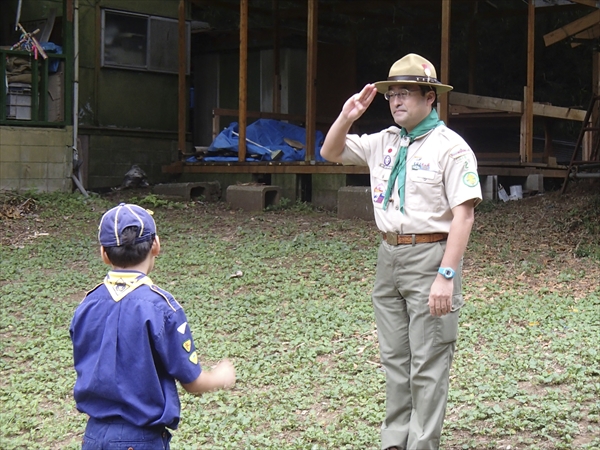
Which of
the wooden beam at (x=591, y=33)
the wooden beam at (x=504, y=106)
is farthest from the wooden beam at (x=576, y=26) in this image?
the wooden beam at (x=504, y=106)

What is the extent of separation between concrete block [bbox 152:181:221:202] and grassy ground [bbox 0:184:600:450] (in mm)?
1985

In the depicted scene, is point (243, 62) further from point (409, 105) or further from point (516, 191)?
point (409, 105)

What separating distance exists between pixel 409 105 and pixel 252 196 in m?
8.72

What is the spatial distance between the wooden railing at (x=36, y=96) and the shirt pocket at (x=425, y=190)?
409 inches

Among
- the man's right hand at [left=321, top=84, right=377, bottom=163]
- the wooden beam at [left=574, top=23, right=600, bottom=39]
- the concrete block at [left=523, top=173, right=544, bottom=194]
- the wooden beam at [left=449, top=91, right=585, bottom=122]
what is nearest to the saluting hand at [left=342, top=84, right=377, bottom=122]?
the man's right hand at [left=321, top=84, right=377, bottom=163]

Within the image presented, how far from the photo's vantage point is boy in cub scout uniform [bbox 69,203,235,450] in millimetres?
2869

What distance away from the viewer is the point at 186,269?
9.19m

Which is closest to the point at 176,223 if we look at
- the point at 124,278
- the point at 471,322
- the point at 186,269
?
the point at 186,269

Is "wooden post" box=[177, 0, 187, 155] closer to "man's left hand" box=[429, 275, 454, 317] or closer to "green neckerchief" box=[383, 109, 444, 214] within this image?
"green neckerchief" box=[383, 109, 444, 214]

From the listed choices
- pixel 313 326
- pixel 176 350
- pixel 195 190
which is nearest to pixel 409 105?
pixel 176 350

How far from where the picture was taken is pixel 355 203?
1181 cm

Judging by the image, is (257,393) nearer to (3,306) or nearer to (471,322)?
(471,322)

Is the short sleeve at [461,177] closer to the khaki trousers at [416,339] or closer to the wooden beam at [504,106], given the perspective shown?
the khaki trousers at [416,339]

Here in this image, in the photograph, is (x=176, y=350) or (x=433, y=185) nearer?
(x=176, y=350)
